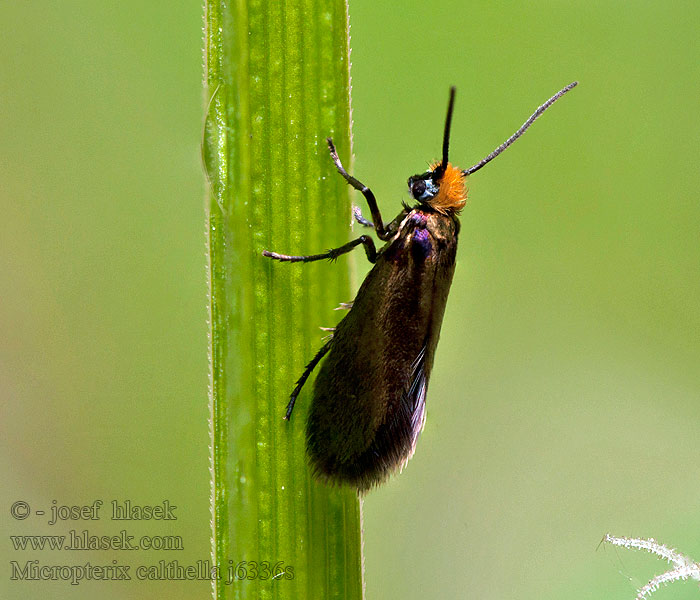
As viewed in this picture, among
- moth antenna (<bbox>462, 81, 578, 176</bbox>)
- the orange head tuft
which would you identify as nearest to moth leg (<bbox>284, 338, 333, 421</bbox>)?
the orange head tuft

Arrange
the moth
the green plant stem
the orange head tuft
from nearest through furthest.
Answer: the green plant stem, the moth, the orange head tuft

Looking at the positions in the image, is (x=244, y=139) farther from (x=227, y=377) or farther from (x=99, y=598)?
(x=99, y=598)

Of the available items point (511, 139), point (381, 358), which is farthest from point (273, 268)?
point (511, 139)

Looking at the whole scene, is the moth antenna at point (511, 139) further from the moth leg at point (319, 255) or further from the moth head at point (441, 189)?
the moth leg at point (319, 255)

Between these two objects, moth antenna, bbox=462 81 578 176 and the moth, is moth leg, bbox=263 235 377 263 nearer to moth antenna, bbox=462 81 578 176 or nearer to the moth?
the moth

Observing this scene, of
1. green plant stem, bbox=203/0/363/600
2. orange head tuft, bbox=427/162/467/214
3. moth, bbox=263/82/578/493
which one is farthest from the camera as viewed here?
orange head tuft, bbox=427/162/467/214

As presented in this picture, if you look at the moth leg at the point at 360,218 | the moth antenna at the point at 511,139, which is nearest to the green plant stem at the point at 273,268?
the moth leg at the point at 360,218

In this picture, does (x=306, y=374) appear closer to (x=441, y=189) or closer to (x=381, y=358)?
(x=381, y=358)
